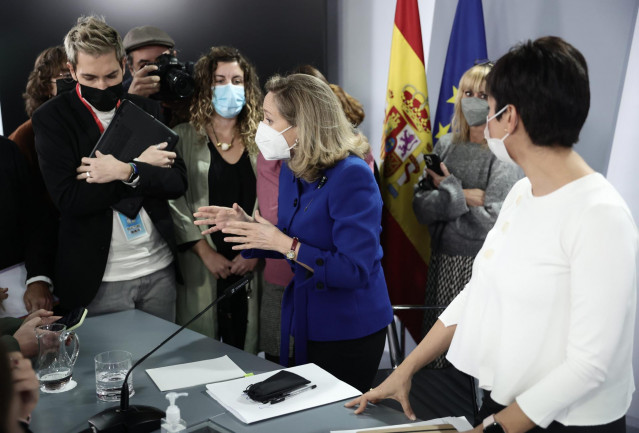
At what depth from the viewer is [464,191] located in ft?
9.53

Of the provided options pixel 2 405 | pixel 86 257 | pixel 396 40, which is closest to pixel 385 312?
pixel 86 257

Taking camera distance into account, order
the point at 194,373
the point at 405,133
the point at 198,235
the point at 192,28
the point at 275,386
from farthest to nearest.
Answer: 1. the point at 192,28
2. the point at 405,133
3. the point at 198,235
4. the point at 194,373
5. the point at 275,386

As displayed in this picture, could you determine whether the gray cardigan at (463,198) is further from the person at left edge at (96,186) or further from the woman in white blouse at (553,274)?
the woman in white blouse at (553,274)

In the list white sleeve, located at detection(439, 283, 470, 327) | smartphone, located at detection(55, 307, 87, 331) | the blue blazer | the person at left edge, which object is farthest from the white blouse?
the person at left edge

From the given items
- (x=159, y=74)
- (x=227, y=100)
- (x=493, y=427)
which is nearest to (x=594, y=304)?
(x=493, y=427)

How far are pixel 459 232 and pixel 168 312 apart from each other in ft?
4.66

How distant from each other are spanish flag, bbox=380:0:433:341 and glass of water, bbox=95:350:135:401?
2100 mm

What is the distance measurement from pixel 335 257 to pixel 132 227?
0.92m

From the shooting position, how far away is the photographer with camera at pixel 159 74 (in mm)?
2713

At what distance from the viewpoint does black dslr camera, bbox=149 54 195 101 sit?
2.72 m

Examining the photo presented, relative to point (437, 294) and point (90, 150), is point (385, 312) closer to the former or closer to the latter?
point (437, 294)

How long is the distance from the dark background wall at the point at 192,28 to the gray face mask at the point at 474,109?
1487 millimetres

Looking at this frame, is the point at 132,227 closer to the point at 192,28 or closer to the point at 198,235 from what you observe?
the point at 198,235

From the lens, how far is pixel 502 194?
285cm
